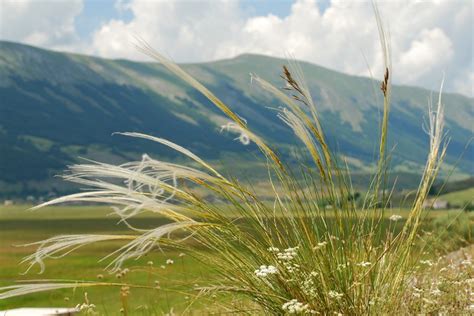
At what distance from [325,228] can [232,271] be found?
81 cm

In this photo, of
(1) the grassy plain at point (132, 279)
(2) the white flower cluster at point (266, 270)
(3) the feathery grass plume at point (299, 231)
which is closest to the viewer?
(2) the white flower cluster at point (266, 270)

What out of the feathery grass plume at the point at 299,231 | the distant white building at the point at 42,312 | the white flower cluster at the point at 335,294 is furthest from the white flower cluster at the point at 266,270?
the distant white building at the point at 42,312

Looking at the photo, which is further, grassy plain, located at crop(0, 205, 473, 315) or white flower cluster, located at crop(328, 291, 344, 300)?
grassy plain, located at crop(0, 205, 473, 315)

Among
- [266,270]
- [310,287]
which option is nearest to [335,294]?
[310,287]

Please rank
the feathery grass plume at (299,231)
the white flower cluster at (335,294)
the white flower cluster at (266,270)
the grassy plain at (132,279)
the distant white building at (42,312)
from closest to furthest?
the white flower cluster at (266,270)
the white flower cluster at (335,294)
the feathery grass plume at (299,231)
the grassy plain at (132,279)
the distant white building at (42,312)

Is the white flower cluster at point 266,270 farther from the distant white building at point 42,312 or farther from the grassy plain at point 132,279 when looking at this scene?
the distant white building at point 42,312

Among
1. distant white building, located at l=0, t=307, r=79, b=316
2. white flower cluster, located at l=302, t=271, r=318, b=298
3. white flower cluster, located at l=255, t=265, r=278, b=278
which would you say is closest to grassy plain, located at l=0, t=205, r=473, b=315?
distant white building, located at l=0, t=307, r=79, b=316

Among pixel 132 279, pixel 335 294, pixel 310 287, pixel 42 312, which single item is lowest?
pixel 335 294

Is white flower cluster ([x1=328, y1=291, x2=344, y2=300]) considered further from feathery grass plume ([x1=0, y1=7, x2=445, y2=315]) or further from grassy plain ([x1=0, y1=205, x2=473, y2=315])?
grassy plain ([x1=0, y1=205, x2=473, y2=315])

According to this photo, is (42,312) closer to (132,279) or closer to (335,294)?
(335,294)

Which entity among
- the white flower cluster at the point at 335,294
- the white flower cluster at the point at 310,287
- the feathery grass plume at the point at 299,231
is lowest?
the white flower cluster at the point at 335,294

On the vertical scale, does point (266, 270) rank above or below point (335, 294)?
above

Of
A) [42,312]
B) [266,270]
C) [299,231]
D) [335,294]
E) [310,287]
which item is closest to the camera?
[266,270]

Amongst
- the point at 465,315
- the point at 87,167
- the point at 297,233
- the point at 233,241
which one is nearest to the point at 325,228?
the point at 297,233
